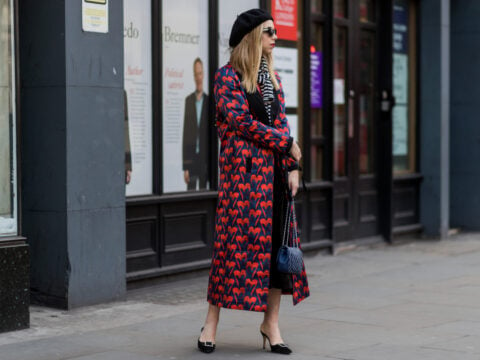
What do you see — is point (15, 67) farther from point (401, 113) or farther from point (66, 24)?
point (401, 113)

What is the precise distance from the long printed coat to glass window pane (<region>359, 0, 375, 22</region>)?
644cm

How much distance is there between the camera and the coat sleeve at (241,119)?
19.8ft

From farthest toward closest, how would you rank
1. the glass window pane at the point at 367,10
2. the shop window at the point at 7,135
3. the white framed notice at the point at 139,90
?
the glass window pane at the point at 367,10 < the white framed notice at the point at 139,90 < the shop window at the point at 7,135

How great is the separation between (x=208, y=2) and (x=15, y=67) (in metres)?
3.04

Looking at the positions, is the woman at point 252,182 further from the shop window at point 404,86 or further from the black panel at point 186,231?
the shop window at point 404,86

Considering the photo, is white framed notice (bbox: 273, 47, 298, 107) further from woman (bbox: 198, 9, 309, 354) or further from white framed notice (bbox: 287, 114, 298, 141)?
woman (bbox: 198, 9, 309, 354)

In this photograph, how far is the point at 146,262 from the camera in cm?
896

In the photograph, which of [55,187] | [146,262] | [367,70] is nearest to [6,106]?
[55,187]

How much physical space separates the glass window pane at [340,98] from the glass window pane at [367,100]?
40 cm

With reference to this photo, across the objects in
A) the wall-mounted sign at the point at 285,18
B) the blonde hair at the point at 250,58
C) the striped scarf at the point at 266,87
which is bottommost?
the striped scarf at the point at 266,87

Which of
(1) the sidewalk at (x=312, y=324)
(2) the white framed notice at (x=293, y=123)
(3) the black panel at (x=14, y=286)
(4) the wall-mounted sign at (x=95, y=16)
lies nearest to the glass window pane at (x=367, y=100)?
(2) the white framed notice at (x=293, y=123)

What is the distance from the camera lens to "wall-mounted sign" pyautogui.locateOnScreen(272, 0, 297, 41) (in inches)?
420

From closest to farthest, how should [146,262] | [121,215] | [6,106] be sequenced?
1. [6,106]
2. [121,215]
3. [146,262]

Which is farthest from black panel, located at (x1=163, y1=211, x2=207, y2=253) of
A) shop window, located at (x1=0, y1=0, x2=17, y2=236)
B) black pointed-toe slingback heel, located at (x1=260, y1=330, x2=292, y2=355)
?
black pointed-toe slingback heel, located at (x1=260, y1=330, x2=292, y2=355)
